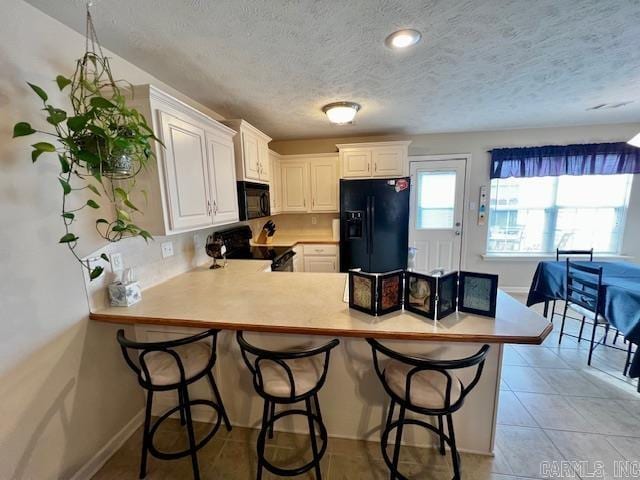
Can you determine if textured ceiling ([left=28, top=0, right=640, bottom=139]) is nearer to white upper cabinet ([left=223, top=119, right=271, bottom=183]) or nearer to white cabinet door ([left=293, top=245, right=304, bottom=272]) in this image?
white upper cabinet ([left=223, top=119, right=271, bottom=183])

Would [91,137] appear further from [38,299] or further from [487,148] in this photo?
[487,148]

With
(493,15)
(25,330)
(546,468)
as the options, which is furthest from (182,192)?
(546,468)

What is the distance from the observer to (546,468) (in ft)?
4.75

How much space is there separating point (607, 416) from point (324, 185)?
11.4 feet

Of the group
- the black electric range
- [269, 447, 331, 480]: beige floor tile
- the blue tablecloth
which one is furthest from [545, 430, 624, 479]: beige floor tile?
the black electric range

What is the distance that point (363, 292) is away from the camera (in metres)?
1.40

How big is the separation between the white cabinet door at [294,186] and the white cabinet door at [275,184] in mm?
66

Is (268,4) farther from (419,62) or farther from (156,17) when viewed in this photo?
(419,62)

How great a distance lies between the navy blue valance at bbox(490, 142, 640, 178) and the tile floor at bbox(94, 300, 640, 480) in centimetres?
276

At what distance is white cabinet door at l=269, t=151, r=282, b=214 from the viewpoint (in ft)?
11.8

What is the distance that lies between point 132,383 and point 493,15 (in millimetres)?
3091

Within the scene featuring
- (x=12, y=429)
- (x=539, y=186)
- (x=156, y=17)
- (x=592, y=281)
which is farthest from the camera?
(x=539, y=186)

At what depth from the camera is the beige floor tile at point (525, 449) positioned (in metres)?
1.45

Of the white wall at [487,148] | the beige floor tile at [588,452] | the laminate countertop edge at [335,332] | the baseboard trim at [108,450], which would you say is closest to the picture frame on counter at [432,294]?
the laminate countertop edge at [335,332]
